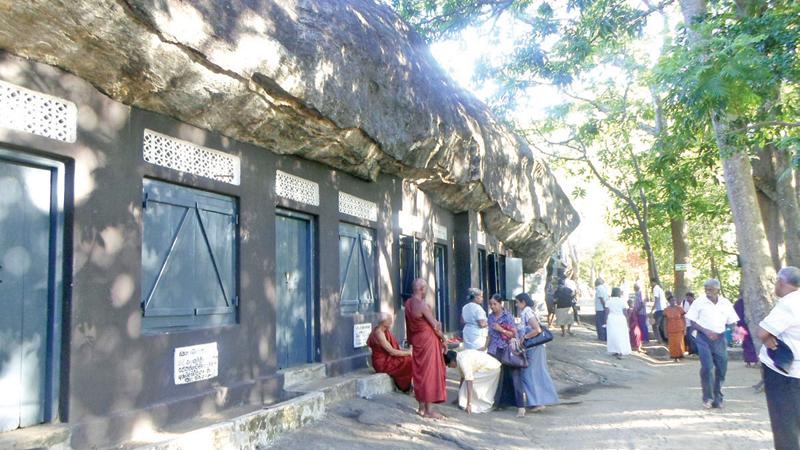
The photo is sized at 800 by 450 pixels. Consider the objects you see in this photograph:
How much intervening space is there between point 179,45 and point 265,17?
1.32 m

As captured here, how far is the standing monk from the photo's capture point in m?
8.02

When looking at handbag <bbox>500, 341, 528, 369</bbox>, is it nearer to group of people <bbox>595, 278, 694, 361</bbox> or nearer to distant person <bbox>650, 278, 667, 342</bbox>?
group of people <bbox>595, 278, 694, 361</bbox>

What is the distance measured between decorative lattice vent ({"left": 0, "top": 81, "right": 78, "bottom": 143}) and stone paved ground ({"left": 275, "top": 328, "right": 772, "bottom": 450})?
3.26m

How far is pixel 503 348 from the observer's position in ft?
29.3

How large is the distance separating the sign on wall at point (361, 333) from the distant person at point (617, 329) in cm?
721

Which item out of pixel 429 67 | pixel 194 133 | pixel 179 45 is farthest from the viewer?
pixel 429 67

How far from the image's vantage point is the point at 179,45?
17.9 feet

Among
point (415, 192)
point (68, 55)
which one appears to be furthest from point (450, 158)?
point (68, 55)

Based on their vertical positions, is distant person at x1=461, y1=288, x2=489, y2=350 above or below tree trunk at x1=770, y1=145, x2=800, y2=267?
below

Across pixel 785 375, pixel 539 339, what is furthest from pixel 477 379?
pixel 785 375

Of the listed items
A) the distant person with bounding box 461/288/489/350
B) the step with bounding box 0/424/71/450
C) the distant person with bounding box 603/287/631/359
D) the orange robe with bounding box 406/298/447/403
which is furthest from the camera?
the distant person with bounding box 603/287/631/359

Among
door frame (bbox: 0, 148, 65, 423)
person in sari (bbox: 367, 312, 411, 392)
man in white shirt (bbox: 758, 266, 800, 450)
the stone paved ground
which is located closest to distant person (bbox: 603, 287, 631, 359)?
the stone paved ground

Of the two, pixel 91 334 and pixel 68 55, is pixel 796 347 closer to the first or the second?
pixel 91 334

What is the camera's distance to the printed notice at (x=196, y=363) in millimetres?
6004
